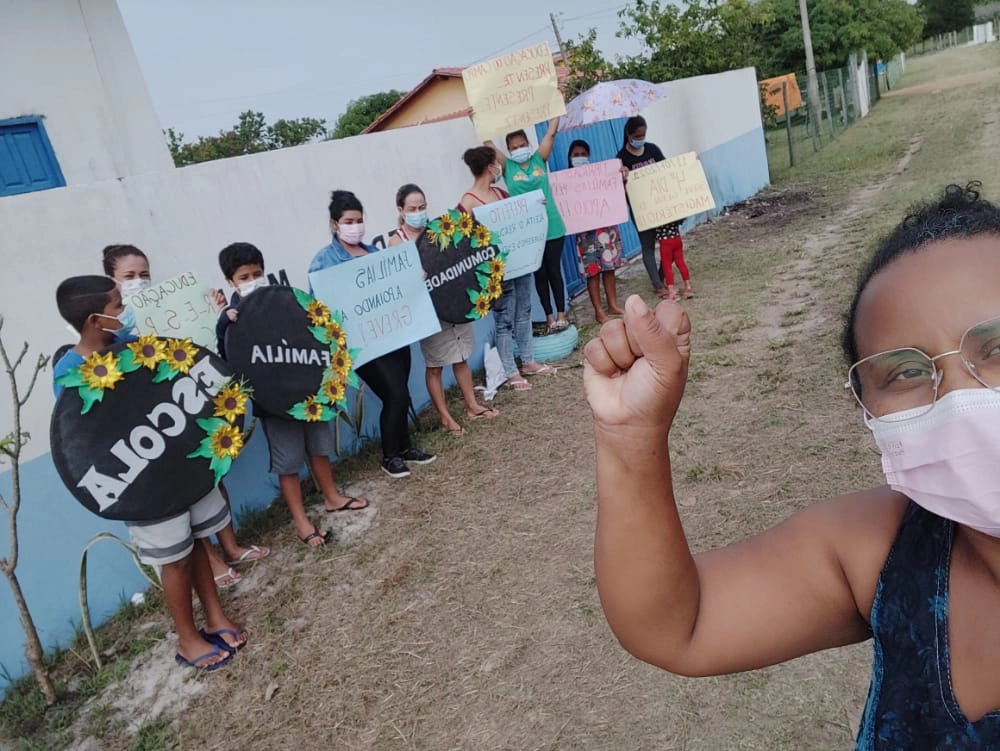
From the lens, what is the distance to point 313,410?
3402 mm

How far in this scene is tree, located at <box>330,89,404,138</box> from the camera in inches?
1388

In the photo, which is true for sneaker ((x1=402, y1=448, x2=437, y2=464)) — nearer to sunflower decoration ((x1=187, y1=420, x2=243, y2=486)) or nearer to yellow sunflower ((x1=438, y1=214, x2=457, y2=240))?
yellow sunflower ((x1=438, y1=214, x2=457, y2=240))

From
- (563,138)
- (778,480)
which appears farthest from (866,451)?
(563,138)

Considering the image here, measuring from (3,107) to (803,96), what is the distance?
23.1 meters

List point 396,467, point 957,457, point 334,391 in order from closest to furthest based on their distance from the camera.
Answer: point 957,457 < point 334,391 < point 396,467

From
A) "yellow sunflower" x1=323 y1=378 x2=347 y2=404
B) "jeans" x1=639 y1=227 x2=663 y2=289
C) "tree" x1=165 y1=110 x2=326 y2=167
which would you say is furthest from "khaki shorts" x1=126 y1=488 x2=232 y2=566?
"tree" x1=165 y1=110 x2=326 y2=167

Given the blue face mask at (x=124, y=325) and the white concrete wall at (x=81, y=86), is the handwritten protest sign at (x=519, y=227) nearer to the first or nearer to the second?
the blue face mask at (x=124, y=325)

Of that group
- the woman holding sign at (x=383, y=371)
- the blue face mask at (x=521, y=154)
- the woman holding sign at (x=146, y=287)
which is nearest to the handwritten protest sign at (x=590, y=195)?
the blue face mask at (x=521, y=154)

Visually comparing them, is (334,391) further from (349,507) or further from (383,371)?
(349,507)

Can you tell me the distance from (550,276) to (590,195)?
82 centimetres

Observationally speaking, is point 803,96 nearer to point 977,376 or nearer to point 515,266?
point 515,266

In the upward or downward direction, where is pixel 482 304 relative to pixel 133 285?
downward

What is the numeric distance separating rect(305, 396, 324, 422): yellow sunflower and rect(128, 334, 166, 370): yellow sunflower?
0.87 m

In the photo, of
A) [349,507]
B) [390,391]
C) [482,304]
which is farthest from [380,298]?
[349,507]
